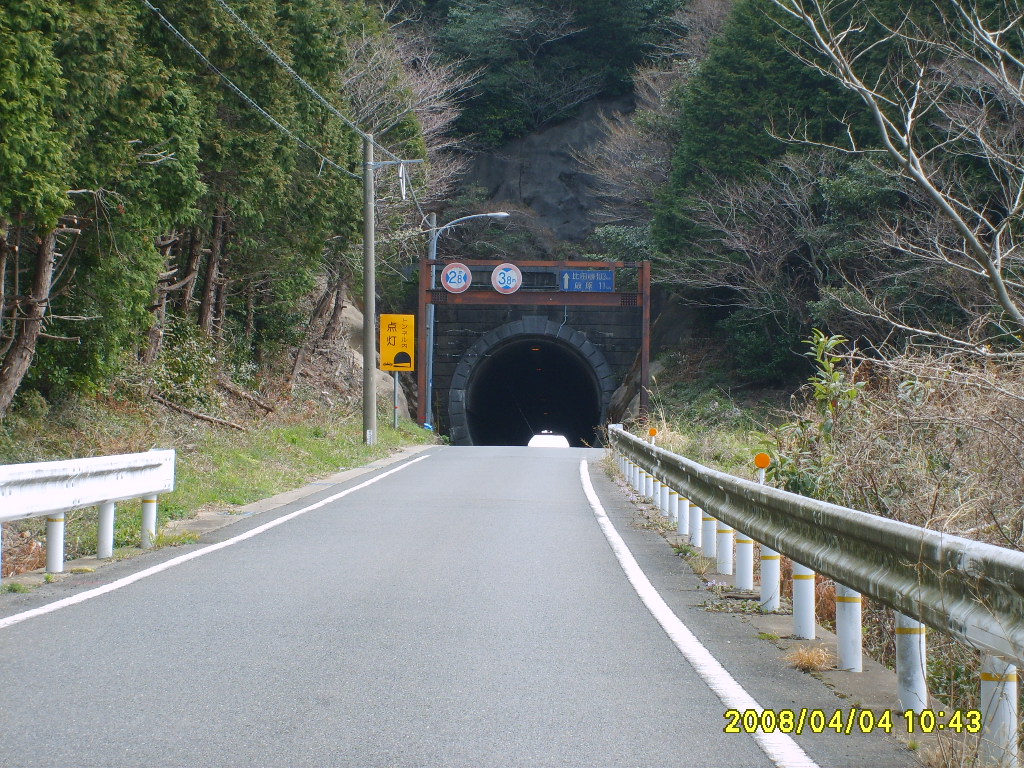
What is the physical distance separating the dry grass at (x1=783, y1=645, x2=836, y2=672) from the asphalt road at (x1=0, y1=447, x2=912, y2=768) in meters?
0.13

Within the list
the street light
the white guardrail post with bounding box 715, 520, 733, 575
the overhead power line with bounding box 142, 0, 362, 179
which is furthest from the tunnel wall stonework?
the white guardrail post with bounding box 715, 520, 733, 575

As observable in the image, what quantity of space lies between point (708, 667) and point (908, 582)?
132 cm

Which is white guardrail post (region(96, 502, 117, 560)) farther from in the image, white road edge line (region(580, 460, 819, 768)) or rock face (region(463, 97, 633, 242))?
rock face (region(463, 97, 633, 242))

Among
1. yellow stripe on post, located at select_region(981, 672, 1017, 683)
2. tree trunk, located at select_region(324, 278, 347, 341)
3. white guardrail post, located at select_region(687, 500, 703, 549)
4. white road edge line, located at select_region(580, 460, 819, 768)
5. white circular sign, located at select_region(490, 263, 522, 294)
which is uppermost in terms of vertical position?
white circular sign, located at select_region(490, 263, 522, 294)

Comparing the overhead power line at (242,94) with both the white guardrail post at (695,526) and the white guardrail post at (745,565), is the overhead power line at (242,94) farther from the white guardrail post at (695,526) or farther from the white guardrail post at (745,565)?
the white guardrail post at (745,565)

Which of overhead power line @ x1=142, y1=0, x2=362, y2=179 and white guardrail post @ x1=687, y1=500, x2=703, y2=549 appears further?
overhead power line @ x1=142, y1=0, x2=362, y2=179

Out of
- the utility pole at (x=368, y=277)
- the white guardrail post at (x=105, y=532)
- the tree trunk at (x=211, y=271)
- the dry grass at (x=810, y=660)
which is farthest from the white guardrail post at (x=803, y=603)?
the utility pole at (x=368, y=277)

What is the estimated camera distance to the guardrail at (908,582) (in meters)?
3.62

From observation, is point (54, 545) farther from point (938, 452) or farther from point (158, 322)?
point (158, 322)

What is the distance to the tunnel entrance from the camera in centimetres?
3956

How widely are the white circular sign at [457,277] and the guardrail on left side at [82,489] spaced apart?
25730 mm

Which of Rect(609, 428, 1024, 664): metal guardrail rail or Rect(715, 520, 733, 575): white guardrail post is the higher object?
Rect(609, 428, 1024, 664): metal guardrail rail

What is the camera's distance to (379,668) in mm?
5273

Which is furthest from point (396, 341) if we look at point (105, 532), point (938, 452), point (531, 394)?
point (531, 394)
